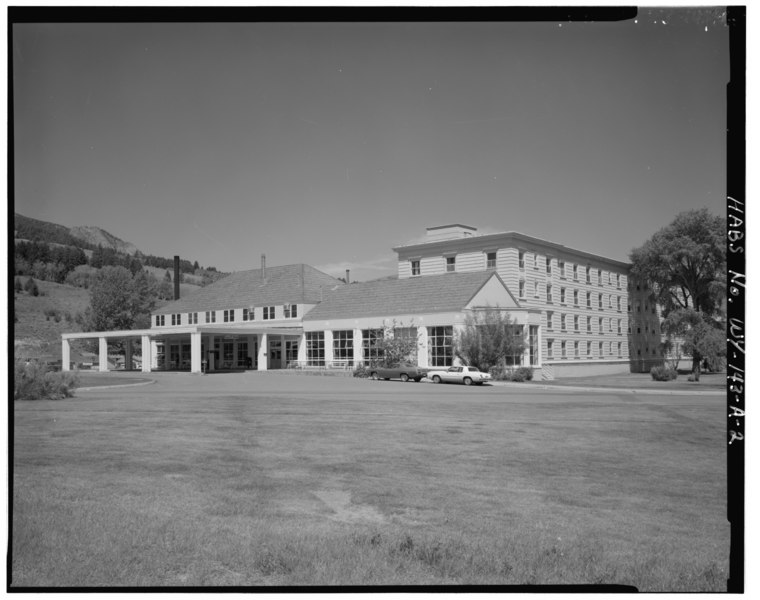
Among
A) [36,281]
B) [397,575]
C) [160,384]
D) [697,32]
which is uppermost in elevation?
[697,32]

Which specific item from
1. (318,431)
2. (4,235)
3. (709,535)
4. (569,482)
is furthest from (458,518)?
(4,235)

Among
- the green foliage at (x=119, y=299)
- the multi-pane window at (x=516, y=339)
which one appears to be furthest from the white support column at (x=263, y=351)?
the green foliage at (x=119, y=299)

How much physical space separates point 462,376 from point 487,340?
147 inches

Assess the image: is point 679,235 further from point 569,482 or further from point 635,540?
point 635,540

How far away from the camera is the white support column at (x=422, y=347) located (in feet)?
98.7

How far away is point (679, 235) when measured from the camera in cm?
1037

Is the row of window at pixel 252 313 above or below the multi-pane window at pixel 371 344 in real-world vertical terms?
above

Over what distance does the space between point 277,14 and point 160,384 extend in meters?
10.5

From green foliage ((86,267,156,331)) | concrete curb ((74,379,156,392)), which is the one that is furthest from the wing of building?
green foliage ((86,267,156,331))

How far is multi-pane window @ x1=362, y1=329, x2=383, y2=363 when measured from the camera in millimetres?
31220

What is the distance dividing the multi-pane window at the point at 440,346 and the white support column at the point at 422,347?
7.3 inches

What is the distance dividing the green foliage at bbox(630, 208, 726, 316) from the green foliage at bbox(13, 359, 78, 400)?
341 inches

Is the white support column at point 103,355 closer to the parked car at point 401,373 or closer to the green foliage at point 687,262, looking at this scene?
the green foliage at point 687,262

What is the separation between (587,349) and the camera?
29.4 m
